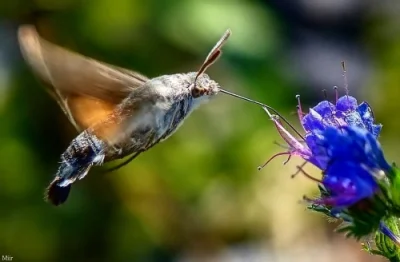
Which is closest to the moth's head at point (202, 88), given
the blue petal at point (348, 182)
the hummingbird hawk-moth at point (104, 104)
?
the hummingbird hawk-moth at point (104, 104)

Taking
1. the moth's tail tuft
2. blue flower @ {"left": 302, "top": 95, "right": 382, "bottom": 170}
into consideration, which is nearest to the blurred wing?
the moth's tail tuft

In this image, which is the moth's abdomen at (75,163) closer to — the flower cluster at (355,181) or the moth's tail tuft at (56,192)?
the moth's tail tuft at (56,192)

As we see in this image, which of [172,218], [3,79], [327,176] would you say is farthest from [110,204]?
[327,176]

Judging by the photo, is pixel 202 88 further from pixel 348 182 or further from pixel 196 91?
pixel 348 182

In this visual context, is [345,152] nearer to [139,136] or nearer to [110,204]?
[139,136]

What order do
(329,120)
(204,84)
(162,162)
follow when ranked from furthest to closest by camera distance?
(162,162) → (204,84) → (329,120)

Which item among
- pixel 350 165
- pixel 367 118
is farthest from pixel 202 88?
pixel 350 165
